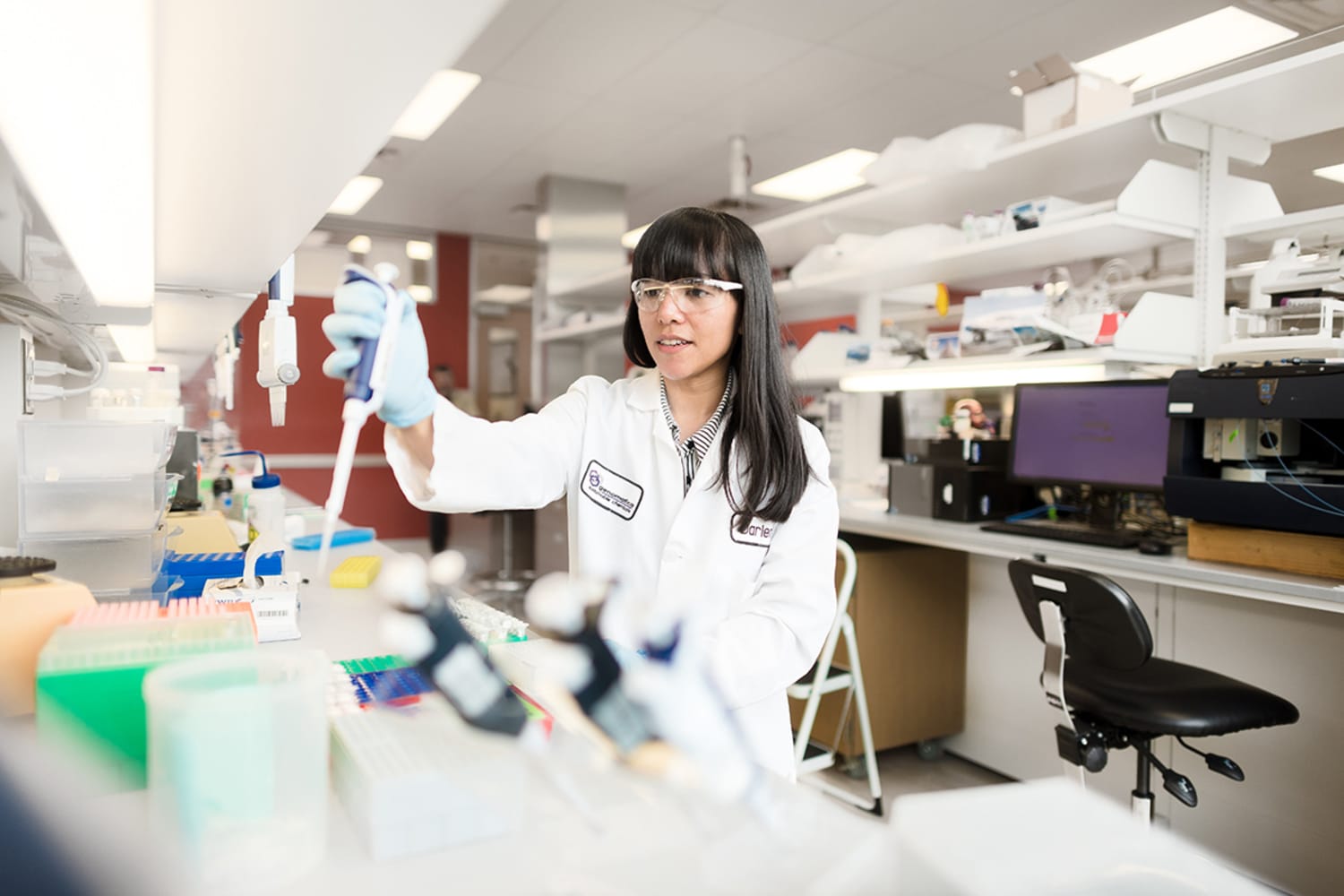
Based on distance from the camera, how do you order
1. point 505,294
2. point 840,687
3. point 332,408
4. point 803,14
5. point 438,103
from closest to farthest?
point 840,687, point 803,14, point 438,103, point 332,408, point 505,294

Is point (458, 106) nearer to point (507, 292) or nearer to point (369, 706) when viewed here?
point (507, 292)

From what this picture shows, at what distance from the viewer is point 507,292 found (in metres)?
7.85

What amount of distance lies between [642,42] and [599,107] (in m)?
0.82

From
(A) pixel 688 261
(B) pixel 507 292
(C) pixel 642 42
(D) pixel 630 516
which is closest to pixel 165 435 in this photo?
(D) pixel 630 516

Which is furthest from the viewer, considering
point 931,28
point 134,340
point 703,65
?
point 703,65

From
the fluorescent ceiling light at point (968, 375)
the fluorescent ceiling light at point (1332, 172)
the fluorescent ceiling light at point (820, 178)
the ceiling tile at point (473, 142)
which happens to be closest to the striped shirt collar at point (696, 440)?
the fluorescent ceiling light at point (968, 375)

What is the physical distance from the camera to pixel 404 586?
0.48m

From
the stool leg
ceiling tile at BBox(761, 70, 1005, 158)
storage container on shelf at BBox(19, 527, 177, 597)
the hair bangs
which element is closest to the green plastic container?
storage container on shelf at BBox(19, 527, 177, 597)

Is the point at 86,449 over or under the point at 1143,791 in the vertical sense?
over

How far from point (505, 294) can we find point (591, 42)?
429 cm

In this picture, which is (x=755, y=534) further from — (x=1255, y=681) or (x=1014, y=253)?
(x=1014, y=253)

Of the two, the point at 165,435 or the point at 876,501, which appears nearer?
the point at 165,435

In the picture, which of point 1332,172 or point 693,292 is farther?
point 1332,172

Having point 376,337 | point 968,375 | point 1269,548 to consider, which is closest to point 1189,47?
point 968,375
